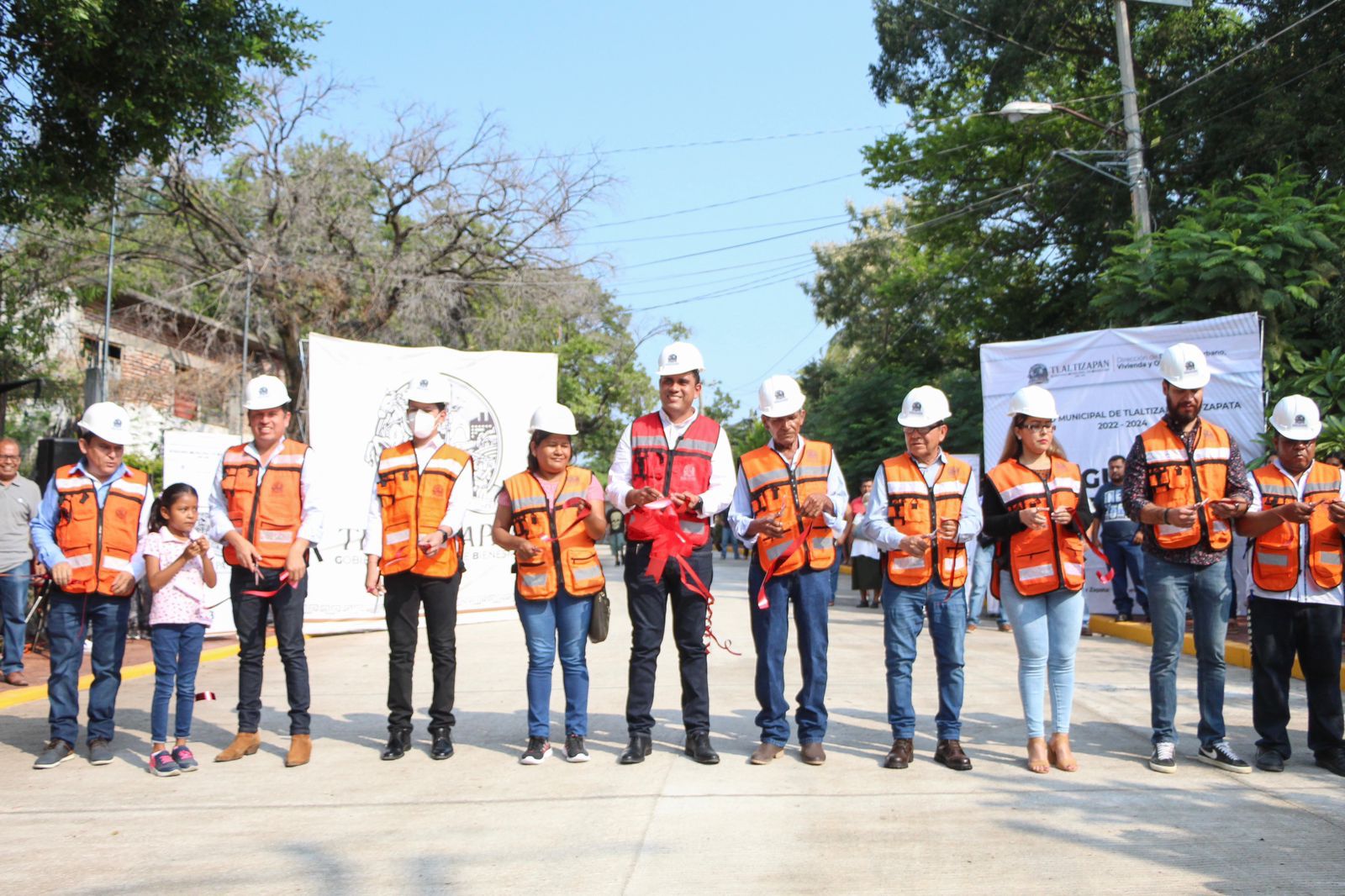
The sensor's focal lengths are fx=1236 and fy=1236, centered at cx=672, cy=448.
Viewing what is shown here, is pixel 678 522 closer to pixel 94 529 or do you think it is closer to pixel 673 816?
pixel 673 816

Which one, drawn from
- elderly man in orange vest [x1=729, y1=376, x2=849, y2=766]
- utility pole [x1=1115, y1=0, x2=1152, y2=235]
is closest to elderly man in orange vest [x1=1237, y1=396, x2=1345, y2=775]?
elderly man in orange vest [x1=729, y1=376, x2=849, y2=766]

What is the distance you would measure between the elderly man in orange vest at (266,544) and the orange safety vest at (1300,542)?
5036mm

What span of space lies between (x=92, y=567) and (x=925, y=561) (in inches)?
176

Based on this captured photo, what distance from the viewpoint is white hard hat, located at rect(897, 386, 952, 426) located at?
6.34m

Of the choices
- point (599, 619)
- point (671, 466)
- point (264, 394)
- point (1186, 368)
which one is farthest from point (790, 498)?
point (264, 394)

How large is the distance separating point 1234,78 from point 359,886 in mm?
19246

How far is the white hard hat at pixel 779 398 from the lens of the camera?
6.45 meters

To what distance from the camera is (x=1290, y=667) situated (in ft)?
20.6

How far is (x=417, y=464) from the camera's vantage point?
6785mm

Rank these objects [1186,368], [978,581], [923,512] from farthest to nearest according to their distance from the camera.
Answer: [978,581] → [923,512] → [1186,368]

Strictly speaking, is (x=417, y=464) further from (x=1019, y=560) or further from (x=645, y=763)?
(x=1019, y=560)

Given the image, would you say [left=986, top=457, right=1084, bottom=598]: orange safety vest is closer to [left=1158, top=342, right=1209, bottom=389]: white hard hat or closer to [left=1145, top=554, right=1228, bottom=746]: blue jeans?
[left=1145, top=554, right=1228, bottom=746]: blue jeans

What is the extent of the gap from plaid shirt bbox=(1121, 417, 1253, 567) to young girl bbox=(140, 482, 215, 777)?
15.7 ft

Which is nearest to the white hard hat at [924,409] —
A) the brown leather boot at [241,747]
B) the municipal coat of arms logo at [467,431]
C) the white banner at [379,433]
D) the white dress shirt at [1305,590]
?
the white dress shirt at [1305,590]
